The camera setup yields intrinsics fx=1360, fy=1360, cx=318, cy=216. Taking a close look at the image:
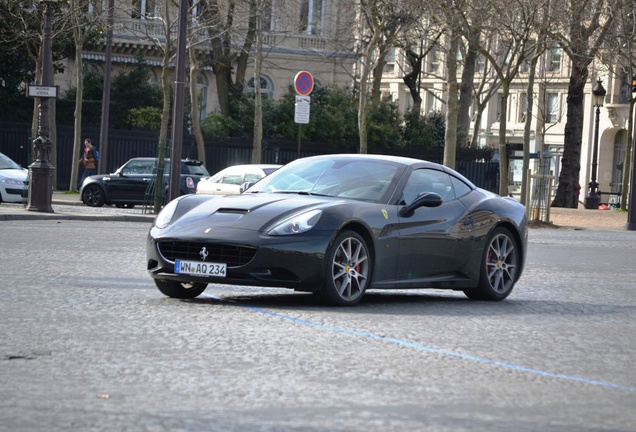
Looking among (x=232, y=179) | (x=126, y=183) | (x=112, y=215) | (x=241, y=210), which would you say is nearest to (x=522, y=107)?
(x=126, y=183)

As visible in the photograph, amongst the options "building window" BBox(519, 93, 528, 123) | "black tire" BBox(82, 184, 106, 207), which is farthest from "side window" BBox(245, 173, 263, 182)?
"building window" BBox(519, 93, 528, 123)

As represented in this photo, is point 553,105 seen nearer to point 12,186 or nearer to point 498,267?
point 12,186

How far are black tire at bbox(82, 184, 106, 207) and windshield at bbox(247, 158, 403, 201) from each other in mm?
23551

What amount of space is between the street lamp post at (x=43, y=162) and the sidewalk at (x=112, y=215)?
12.4 inches

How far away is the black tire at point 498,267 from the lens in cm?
1266

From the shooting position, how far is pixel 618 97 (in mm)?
85125

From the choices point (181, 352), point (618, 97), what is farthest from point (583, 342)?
point (618, 97)

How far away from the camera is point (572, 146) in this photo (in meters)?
51.4

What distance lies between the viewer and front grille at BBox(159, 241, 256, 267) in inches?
428

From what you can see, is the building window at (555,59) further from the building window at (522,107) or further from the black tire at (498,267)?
the black tire at (498,267)

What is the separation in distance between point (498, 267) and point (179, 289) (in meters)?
3.13

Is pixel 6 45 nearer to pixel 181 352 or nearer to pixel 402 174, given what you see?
pixel 402 174

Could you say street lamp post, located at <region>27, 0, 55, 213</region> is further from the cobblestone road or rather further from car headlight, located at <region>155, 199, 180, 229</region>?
car headlight, located at <region>155, 199, 180, 229</region>

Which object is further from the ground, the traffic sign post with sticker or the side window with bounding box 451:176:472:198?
the traffic sign post with sticker
